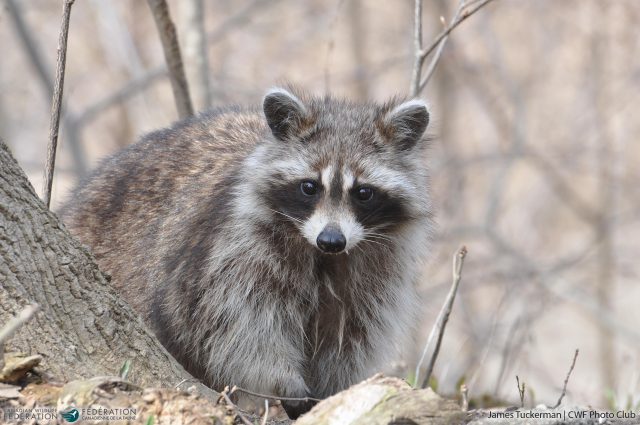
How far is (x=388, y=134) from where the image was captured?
4754 mm

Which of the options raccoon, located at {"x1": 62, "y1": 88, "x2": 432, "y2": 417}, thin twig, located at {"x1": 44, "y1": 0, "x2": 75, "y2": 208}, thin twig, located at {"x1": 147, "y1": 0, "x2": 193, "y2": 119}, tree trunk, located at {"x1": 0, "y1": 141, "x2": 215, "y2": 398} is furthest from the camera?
thin twig, located at {"x1": 147, "y1": 0, "x2": 193, "y2": 119}

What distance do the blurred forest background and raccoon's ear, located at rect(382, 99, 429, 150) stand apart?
5248 millimetres

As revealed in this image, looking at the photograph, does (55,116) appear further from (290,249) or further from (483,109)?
(483,109)

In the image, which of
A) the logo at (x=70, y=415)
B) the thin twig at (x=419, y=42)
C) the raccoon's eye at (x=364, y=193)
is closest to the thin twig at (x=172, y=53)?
the thin twig at (x=419, y=42)

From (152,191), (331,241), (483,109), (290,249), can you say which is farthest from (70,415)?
(483,109)

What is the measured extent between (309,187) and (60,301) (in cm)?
150

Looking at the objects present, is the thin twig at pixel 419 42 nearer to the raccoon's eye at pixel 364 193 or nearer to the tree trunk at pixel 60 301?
the raccoon's eye at pixel 364 193

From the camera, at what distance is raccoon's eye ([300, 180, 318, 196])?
4.41 m

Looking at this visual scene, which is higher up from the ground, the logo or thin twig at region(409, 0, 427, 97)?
thin twig at region(409, 0, 427, 97)

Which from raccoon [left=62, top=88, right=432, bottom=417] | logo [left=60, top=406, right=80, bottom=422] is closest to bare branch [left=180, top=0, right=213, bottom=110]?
raccoon [left=62, top=88, right=432, bottom=417]

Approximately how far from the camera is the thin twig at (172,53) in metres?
5.50

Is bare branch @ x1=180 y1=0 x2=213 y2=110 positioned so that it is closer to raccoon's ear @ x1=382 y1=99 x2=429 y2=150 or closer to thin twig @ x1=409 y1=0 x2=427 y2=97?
thin twig @ x1=409 y1=0 x2=427 y2=97

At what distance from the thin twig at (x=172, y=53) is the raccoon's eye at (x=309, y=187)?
5.66 ft

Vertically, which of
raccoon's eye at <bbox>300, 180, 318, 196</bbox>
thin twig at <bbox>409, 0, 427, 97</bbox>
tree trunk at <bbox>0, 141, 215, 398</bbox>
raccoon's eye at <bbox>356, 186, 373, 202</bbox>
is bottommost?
tree trunk at <bbox>0, 141, 215, 398</bbox>
